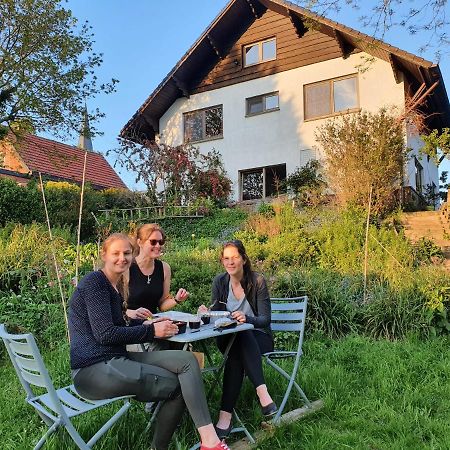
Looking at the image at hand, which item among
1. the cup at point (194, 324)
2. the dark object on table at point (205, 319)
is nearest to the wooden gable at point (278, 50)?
the dark object on table at point (205, 319)

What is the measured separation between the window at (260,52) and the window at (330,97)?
6.84ft

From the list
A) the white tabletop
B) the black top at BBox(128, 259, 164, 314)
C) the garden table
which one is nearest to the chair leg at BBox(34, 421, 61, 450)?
the garden table

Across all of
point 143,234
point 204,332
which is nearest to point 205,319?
point 204,332

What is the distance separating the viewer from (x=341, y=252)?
805 cm

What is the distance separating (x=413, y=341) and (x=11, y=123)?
13.5 metres

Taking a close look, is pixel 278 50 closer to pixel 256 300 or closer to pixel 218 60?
pixel 218 60

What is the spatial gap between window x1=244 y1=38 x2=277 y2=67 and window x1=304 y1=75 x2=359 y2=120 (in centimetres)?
208

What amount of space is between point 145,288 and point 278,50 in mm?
14400

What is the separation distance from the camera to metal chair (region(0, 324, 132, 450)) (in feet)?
8.31

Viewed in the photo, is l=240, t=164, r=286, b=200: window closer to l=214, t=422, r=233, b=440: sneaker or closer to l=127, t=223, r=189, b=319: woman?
l=127, t=223, r=189, b=319: woman

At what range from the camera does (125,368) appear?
106 inches

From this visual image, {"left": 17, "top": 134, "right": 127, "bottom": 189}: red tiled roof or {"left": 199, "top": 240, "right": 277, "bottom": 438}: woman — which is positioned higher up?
{"left": 17, "top": 134, "right": 127, "bottom": 189}: red tiled roof

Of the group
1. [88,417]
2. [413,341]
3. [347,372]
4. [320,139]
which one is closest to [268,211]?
[320,139]

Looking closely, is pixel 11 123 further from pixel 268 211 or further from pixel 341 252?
pixel 341 252
